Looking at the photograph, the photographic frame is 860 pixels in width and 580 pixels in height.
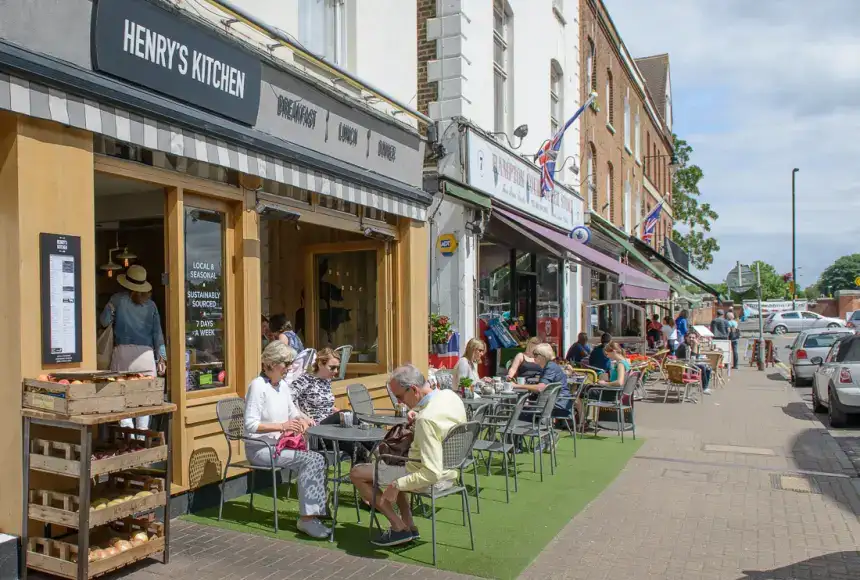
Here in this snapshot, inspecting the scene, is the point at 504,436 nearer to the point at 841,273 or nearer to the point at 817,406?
the point at 817,406

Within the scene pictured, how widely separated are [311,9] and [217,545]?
244 inches

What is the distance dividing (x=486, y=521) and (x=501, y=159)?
8.31 meters

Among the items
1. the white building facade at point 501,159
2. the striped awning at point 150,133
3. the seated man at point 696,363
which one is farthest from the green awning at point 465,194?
the seated man at point 696,363

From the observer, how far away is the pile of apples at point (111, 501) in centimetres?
453

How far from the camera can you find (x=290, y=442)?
19.3 feet

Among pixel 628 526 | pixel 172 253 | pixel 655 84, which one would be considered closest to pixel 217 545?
pixel 172 253

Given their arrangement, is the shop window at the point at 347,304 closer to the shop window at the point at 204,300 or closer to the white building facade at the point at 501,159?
the white building facade at the point at 501,159

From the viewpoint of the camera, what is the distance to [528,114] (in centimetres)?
1502

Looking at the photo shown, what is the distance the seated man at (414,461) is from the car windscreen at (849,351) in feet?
31.0

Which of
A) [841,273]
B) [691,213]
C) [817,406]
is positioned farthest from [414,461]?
[841,273]

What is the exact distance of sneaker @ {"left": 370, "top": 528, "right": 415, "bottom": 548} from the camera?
5336mm

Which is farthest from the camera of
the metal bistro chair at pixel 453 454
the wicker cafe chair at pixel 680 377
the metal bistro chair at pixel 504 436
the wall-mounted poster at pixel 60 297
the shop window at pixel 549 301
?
the shop window at pixel 549 301

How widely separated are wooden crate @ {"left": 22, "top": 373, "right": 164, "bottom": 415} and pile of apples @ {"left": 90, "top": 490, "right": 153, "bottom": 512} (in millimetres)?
572

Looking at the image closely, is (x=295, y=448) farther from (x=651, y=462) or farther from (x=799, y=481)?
(x=799, y=481)
